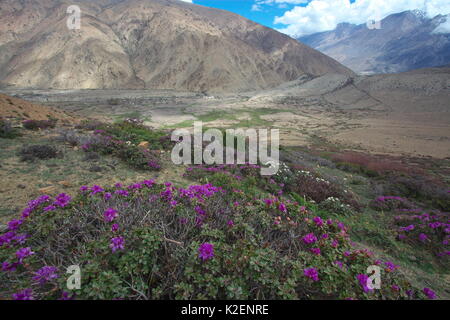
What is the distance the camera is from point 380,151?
19359 mm

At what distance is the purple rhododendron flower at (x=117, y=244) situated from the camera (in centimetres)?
194

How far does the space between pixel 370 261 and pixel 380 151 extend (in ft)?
68.4

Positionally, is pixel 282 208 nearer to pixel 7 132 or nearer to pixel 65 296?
pixel 65 296

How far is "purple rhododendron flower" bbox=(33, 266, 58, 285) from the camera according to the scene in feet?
5.79

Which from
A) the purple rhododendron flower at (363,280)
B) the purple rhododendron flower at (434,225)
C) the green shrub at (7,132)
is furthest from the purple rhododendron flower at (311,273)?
the green shrub at (7,132)

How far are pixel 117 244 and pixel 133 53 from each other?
102 metres

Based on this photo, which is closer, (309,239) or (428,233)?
(309,239)

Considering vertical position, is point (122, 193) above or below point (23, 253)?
above

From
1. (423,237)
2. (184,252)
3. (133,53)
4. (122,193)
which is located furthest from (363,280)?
(133,53)

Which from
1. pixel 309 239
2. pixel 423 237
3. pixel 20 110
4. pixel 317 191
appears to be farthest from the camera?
pixel 20 110

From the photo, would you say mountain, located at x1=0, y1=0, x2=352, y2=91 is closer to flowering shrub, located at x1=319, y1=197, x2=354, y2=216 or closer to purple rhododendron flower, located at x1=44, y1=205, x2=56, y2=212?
flowering shrub, located at x1=319, y1=197, x2=354, y2=216

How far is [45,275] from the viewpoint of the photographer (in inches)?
70.8

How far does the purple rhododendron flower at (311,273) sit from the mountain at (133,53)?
7504cm

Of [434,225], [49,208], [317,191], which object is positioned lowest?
[434,225]
